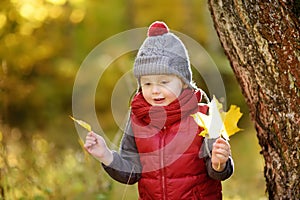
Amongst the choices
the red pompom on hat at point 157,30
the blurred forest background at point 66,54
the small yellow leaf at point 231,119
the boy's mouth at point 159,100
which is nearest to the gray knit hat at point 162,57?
the red pompom on hat at point 157,30

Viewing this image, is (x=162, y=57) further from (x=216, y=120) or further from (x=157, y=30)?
(x=216, y=120)

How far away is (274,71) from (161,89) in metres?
0.51

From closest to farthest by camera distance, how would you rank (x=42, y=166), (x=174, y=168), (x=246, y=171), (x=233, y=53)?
(x=174, y=168) < (x=233, y=53) < (x=42, y=166) < (x=246, y=171)

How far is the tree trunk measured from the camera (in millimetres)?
2988

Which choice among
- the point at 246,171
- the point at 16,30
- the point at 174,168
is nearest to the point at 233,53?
the point at 174,168

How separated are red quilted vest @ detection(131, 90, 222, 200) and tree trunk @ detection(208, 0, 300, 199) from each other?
0.31 metres

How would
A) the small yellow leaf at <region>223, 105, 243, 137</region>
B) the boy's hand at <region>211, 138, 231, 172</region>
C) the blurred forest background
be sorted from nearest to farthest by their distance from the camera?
the boy's hand at <region>211, 138, 231, 172</region>, the small yellow leaf at <region>223, 105, 243, 137</region>, the blurred forest background

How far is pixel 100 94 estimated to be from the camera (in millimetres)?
12461

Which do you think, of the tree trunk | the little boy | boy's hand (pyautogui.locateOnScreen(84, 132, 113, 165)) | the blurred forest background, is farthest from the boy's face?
the blurred forest background

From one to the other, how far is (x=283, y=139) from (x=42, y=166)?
239 centimetres

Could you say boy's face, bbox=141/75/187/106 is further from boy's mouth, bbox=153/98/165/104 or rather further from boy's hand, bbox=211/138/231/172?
boy's hand, bbox=211/138/231/172

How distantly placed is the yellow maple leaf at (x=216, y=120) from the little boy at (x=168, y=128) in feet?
0.26

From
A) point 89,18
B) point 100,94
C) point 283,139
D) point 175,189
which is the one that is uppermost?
point 89,18

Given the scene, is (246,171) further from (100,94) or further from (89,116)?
(100,94)
